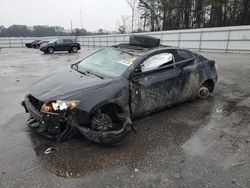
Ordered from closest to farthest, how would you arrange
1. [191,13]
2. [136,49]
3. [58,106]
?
[58,106]
[136,49]
[191,13]

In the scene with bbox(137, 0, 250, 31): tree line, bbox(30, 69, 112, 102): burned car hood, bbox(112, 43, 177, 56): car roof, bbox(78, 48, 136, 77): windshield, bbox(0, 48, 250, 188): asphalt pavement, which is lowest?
bbox(0, 48, 250, 188): asphalt pavement

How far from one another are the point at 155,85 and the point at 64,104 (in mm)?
1897

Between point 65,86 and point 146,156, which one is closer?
point 146,156

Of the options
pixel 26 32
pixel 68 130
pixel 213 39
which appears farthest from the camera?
pixel 26 32

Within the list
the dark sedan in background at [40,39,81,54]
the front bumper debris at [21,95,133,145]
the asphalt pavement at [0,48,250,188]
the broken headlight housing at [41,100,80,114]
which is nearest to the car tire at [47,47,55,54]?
the dark sedan in background at [40,39,81,54]

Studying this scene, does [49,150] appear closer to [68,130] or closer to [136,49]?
[68,130]

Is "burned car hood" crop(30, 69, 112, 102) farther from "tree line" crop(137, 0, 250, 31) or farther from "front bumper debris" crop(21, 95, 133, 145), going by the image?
"tree line" crop(137, 0, 250, 31)

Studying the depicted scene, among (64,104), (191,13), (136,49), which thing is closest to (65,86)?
(64,104)

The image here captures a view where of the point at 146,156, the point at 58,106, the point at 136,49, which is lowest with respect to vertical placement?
the point at 146,156

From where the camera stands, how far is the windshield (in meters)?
4.45

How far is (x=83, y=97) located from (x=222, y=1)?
32099 mm

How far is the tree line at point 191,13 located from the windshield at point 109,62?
29011mm

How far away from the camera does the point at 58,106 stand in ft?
11.3

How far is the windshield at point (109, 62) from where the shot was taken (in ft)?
14.6
